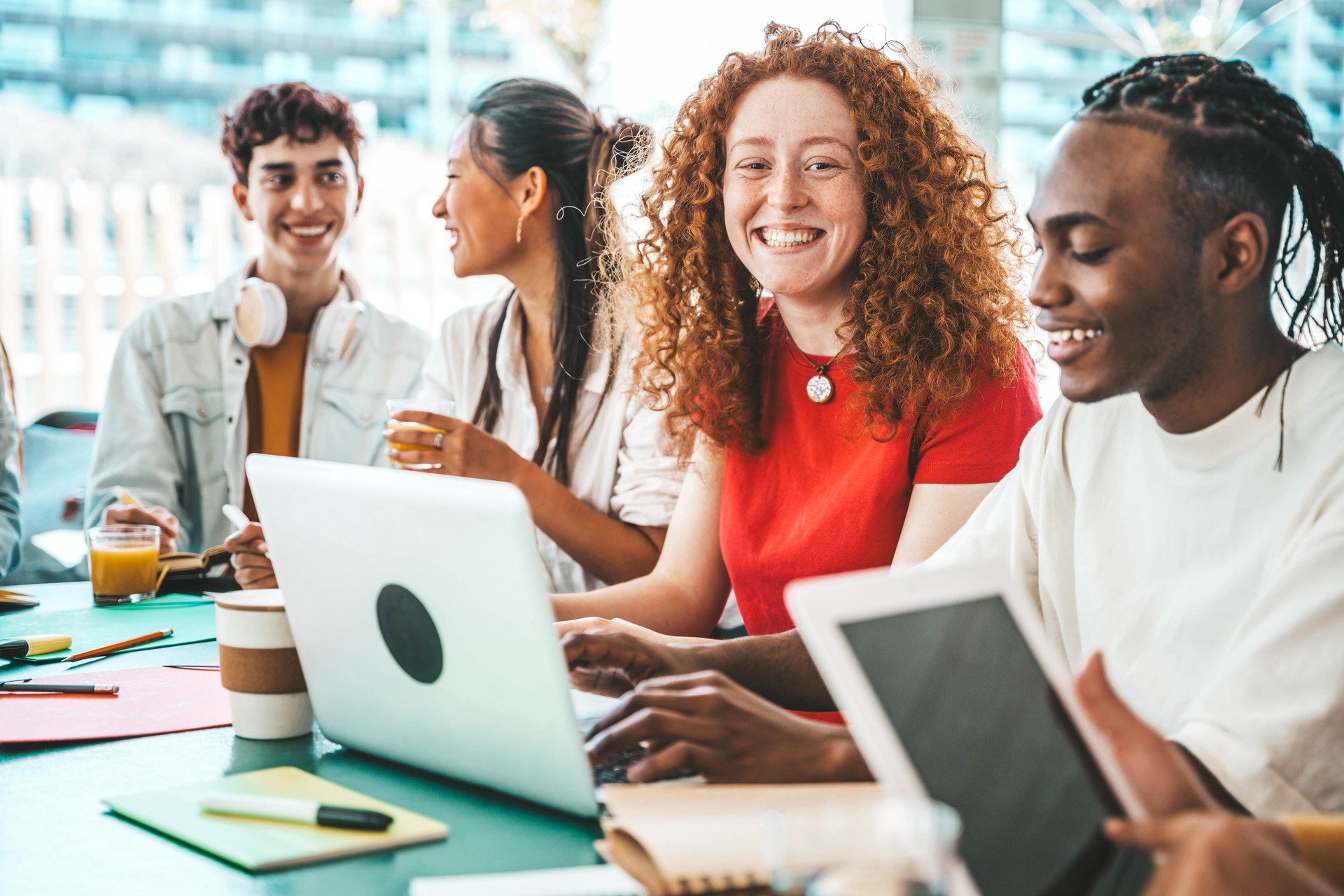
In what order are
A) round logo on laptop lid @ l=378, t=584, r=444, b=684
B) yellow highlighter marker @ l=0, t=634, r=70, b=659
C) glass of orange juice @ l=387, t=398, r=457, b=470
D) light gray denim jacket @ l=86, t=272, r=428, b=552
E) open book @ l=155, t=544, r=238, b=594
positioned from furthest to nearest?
light gray denim jacket @ l=86, t=272, r=428, b=552 < open book @ l=155, t=544, r=238, b=594 < glass of orange juice @ l=387, t=398, r=457, b=470 < yellow highlighter marker @ l=0, t=634, r=70, b=659 < round logo on laptop lid @ l=378, t=584, r=444, b=684

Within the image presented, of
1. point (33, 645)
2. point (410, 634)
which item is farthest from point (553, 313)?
point (410, 634)

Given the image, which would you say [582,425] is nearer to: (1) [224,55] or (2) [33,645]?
(2) [33,645]

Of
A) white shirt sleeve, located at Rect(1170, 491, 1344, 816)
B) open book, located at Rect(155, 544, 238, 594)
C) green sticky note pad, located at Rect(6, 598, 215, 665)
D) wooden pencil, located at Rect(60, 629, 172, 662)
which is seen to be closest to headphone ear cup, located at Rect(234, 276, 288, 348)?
open book, located at Rect(155, 544, 238, 594)

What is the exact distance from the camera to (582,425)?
2.35 m

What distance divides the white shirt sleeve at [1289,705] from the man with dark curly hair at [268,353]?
7.62 ft

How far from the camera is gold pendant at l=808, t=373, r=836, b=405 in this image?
1765 mm

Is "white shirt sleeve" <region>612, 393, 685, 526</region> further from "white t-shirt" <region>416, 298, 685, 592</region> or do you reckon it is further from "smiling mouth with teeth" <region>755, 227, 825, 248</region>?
"smiling mouth with teeth" <region>755, 227, 825, 248</region>

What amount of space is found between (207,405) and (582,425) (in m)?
1.12

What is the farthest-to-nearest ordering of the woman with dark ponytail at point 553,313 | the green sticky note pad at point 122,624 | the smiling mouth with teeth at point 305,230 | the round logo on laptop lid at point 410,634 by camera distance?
the smiling mouth with teeth at point 305,230 < the woman with dark ponytail at point 553,313 < the green sticky note pad at point 122,624 < the round logo on laptop lid at point 410,634

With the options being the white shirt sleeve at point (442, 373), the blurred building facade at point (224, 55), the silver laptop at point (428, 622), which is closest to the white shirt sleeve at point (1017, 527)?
the silver laptop at point (428, 622)

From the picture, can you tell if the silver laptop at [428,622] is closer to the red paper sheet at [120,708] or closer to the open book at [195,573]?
the red paper sheet at [120,708]

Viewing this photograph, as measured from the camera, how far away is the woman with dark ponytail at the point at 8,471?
94.0 inches

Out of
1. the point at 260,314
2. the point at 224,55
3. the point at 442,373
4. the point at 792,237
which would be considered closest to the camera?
the point at 792,237

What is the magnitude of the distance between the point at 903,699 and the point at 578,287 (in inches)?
72.4
